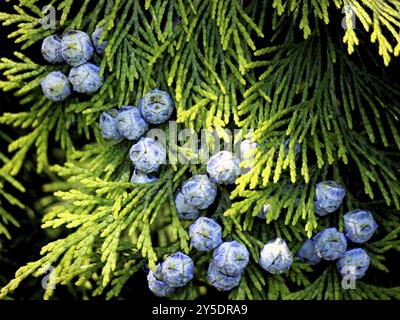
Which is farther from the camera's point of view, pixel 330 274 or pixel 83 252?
pixel 330 274

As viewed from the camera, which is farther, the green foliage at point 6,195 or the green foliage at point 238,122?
the green foliage at point 6,195

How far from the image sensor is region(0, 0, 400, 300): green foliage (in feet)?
6.50

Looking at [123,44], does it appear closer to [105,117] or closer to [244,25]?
[105,117]

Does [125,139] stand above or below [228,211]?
above

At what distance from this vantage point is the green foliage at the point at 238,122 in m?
1.98

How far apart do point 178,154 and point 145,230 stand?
29cm

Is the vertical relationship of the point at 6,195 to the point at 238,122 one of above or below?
below

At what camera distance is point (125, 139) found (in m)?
2.18

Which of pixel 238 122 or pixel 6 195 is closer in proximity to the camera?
pixel 238 122

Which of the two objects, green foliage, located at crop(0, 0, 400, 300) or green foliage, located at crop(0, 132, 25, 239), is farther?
green foliage, located at crop(0, 132, 25, 239)

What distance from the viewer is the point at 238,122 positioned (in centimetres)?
200

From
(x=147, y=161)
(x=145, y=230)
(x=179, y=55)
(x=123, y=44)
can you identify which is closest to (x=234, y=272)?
(x=145, y=230)
